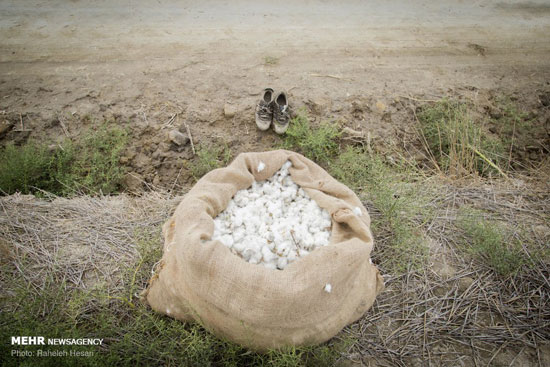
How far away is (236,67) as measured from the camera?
371 centimetres

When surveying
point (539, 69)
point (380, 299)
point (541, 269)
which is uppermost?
point (539, 69)

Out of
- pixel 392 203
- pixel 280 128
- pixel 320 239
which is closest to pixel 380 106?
pixel 280 128

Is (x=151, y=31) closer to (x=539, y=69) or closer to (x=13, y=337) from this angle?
(x=13, y=337)

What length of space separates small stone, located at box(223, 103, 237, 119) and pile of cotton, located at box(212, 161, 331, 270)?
3.79ft

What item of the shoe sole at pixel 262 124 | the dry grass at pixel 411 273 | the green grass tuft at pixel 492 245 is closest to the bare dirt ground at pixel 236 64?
the shoe sole at pixel 262 124

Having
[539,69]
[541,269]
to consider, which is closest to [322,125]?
[541,269]

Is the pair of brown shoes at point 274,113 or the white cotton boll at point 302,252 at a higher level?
the pair of brown shoes at point 274,113

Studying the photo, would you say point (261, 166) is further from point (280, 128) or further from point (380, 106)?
point (380, 106)

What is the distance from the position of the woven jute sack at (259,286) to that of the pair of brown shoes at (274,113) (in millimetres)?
1302

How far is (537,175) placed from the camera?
3.22 metres

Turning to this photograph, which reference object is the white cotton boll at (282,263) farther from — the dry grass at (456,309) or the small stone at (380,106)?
the small stone at (380,106)

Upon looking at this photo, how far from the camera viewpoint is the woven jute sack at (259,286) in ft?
5.21

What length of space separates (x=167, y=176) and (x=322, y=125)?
159cm

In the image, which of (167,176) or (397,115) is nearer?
(167,176)
